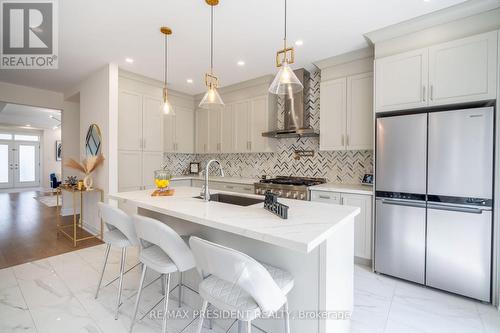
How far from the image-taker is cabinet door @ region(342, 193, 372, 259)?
272 centimetres

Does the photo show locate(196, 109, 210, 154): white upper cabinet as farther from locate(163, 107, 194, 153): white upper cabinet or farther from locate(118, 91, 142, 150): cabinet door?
locate(118, 91, 142, 150): cabinet door

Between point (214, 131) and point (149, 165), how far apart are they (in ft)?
4.71

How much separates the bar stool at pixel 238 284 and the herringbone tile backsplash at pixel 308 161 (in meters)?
2.58

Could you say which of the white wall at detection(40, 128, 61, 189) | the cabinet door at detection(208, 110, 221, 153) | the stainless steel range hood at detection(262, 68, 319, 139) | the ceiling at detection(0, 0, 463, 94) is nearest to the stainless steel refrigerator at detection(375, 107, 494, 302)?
the ceiling at detection(0, 0, 463, 94)

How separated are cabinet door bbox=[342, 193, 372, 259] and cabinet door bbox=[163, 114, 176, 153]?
3433mm

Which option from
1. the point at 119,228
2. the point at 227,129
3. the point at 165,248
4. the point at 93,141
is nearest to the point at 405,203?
the point at 165,248

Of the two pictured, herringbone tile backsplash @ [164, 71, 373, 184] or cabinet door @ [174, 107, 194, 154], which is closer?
herringbone tile backsplash @ [164, 71, 373, 184]

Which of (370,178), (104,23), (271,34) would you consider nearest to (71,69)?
(104,23)

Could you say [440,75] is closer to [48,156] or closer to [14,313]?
[14,313]

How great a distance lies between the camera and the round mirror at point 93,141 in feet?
12.0

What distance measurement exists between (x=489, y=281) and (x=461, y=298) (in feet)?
0.94

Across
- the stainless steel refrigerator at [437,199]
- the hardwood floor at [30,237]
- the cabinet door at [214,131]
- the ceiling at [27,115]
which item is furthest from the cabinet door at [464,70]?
the ceiling at [27,115]

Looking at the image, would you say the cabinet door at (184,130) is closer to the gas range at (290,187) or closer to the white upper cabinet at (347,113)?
the gas range at (290,187)

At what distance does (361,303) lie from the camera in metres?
2.09
